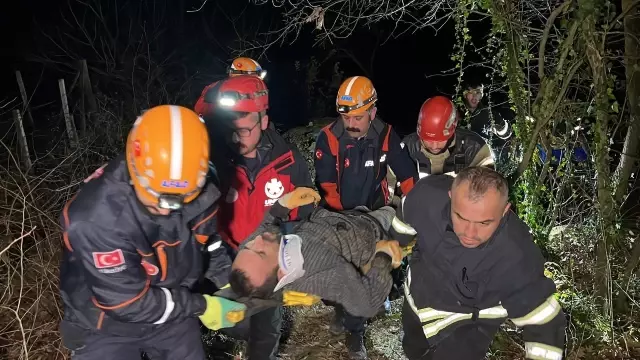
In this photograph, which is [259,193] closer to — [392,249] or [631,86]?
[392,249]

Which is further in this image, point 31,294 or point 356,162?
point 356,162

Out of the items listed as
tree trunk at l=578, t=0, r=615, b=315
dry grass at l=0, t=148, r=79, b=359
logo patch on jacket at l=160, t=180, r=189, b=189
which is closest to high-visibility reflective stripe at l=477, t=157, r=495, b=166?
tree trunk at l=578, t=0, r=615, b=315

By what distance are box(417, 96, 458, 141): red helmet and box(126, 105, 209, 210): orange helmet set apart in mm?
2117

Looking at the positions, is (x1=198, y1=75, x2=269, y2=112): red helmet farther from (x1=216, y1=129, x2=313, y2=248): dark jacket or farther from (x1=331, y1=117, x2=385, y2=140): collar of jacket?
(x1=331, y1=117, x2=385, y2=140): collar of jacket

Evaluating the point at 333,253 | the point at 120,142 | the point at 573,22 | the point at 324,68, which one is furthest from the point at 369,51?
the point at 333,253

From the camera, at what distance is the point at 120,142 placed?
6758 millimetres

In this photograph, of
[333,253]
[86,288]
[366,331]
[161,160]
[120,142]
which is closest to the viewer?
[161,160]

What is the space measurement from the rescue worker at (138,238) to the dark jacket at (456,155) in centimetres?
209

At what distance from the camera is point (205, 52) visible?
16.5 m

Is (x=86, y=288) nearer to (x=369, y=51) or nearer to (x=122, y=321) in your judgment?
(x=122, y=321)

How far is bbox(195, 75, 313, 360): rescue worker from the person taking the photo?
10.7 feet

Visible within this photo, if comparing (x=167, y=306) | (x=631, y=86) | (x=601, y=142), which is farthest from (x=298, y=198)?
(x=631, y=86)

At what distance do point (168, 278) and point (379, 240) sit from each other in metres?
1.34

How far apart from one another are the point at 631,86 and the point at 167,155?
3288 millimetres
